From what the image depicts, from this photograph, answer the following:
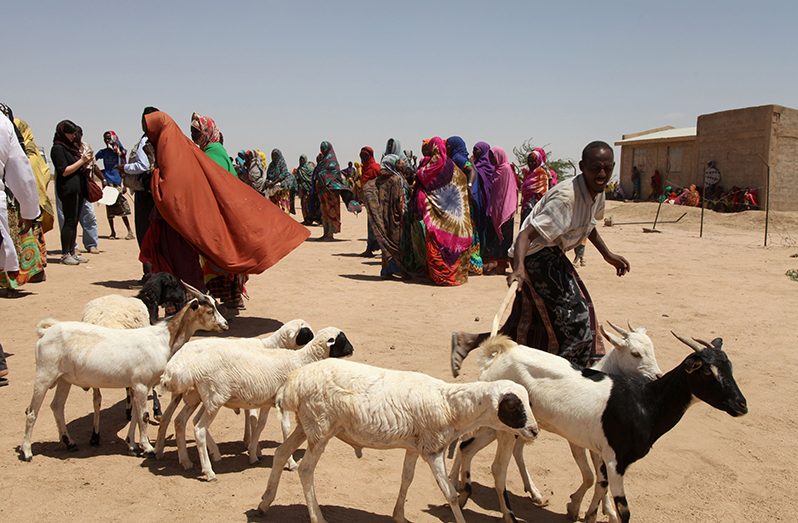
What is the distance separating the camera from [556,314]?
15.9 feet

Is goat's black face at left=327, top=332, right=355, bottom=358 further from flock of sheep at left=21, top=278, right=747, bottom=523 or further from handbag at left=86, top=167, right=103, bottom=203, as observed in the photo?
handbag at left=86, top=167, right=103, bottom=203

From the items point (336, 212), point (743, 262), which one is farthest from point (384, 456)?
point (336, 212)

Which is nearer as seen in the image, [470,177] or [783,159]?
[470,177]

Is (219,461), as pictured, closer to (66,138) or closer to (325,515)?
(325,515)

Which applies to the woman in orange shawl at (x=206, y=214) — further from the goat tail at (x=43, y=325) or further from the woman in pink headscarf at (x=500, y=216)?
the woman in pink headscarf at (x=500, y=216)

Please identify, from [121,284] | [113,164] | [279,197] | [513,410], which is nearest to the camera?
[513,410]

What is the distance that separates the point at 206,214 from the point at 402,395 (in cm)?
464

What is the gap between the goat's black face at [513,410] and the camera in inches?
137

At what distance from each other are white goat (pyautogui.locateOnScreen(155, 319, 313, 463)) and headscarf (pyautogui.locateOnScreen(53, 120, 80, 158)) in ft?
26.7

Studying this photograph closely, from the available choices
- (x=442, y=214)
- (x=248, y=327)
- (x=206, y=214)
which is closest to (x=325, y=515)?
(x=206, y=214)

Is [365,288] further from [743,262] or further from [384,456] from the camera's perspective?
[743,262]

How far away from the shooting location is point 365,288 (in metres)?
11.5

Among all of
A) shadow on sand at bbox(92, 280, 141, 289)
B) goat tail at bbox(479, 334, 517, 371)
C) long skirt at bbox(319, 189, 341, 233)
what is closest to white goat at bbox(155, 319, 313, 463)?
goat tail at bbox(479, 334, 517, 371)

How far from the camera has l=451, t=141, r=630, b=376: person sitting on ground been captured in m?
4.79
